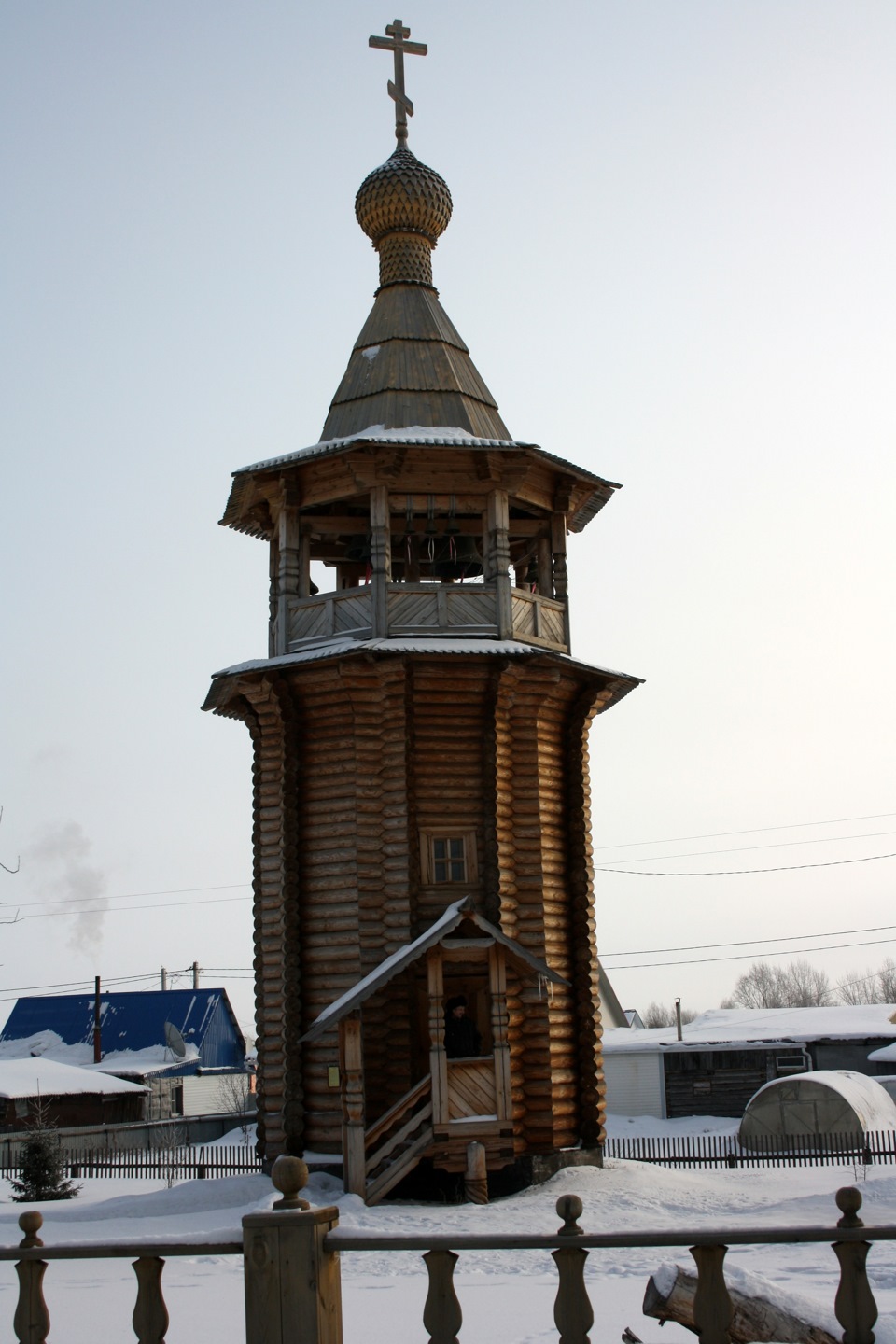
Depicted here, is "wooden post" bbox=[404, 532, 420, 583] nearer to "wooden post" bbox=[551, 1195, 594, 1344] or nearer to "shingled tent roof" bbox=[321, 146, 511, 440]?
"shingled tent roof" bbox=[321, 146, 511, 440]

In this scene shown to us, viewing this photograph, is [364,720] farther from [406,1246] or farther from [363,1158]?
[406,1246]

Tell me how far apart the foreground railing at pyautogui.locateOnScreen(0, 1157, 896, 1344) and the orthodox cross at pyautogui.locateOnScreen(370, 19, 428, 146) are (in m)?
19.5

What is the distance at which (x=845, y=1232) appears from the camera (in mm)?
5922

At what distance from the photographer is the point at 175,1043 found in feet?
153

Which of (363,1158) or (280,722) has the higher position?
(280,722)

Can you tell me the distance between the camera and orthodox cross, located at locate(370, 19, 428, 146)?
2236 centimetres

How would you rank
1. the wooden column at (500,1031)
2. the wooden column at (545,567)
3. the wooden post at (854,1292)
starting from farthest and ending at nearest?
the wooden column at (545,567), the wooden column at (500,1031), the wooden post at (854,1292)

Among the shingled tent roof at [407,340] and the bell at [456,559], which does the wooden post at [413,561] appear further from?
the shingled tent roof at [407,340]

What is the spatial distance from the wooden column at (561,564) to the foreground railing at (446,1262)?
1354 centimetres

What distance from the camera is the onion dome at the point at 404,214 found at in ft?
70.6

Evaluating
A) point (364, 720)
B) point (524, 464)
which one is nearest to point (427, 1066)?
point (364, 720)

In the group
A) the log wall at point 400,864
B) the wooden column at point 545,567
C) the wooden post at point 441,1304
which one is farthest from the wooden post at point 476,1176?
the wooden post at point 441,1304

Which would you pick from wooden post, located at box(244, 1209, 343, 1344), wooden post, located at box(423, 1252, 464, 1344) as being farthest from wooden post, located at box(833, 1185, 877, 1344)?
wooden post, located at box(244, 1209, 343, 1344)

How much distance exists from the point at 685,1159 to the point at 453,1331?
19069 mm
